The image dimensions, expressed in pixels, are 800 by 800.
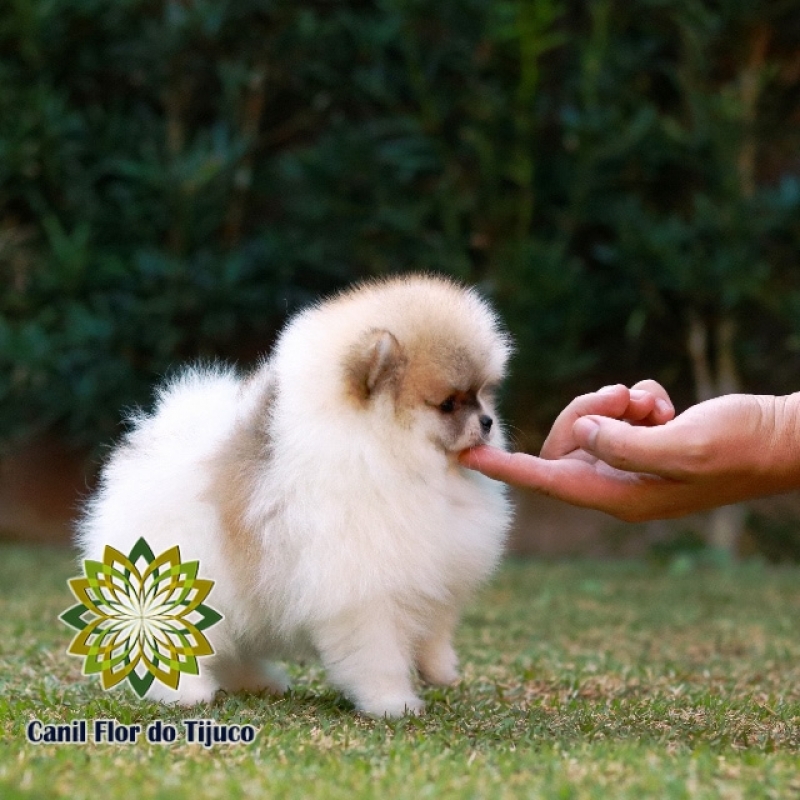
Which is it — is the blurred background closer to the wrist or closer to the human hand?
the human hand

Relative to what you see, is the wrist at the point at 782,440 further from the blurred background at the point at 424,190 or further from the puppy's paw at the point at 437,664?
the blurred background at the point at 424,190

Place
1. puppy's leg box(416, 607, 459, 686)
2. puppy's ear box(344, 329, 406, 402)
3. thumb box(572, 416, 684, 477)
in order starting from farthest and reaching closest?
puppy's leg box(416, 607, 459, 686) → puppy's ear box(344, 329, 406, 402) → thumb box(572, 416, 684, 477)

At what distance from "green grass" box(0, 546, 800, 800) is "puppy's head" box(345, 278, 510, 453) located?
733 millimetres

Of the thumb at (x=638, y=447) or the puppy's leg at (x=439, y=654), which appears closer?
the thumb at (x=638, y=447)

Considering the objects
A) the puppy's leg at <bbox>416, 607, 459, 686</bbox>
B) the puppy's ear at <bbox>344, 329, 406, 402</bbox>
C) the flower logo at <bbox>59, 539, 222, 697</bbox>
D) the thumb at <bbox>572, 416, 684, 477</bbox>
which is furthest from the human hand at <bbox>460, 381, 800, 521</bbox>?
the flower logo at <bbox>59, 539, 222, 697</bbox>

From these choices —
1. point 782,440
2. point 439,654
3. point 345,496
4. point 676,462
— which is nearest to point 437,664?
point 439,654

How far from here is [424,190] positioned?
746cm

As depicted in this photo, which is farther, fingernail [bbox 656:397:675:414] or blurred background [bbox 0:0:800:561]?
blurred background [bbox 0:0:800:561]

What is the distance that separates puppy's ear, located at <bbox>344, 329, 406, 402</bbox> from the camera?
287 cm

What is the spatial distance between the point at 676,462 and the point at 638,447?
0.10 meters

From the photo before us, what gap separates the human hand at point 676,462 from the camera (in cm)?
267

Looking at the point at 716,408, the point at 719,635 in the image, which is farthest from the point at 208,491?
the point at 719,635

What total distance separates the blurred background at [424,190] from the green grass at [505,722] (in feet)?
8.29

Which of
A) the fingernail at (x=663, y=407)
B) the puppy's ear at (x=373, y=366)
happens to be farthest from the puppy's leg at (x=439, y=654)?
the fingernail at (x=663, y=407)
